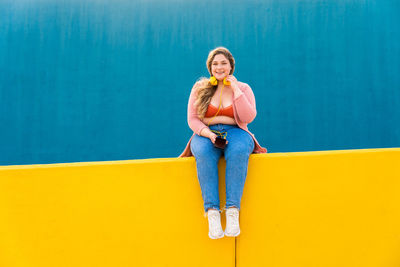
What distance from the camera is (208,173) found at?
3.80 feet

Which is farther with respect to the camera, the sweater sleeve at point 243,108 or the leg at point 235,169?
the sweater sleeve at point 243,108

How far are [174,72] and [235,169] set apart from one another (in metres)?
2.19

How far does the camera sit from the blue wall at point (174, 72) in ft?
9.97

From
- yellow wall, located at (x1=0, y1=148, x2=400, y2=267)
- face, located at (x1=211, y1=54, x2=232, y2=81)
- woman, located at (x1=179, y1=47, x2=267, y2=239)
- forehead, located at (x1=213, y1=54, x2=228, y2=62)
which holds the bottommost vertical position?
yellow wall, located at (x1=0, y1=148, x2=400, y2=267)

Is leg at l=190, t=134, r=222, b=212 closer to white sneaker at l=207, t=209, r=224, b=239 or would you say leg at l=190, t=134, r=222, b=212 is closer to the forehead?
white sneaker at l=207, t=209, r=224, b=239

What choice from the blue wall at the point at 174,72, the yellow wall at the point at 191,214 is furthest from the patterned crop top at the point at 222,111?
the blue wall at the point at 174,72

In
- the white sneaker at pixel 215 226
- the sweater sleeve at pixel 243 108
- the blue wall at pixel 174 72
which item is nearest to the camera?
the white sneaker at pixel 215 226

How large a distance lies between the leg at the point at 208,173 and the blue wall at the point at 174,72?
1.86 meters

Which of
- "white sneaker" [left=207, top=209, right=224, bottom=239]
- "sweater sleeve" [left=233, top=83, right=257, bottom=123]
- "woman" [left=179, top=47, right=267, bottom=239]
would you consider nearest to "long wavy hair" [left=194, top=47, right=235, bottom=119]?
"woman" [left=179, top=47, right=267, bottom=239]

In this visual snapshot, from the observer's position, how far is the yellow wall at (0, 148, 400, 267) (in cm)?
118

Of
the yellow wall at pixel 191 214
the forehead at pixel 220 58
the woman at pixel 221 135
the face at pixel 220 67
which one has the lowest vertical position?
the yellow wall at pixel 191 214

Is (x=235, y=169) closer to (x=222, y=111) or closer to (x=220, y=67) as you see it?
(x=222, y=111)

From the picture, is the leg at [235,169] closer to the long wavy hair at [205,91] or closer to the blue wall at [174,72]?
the long wavy hair at [205,91]

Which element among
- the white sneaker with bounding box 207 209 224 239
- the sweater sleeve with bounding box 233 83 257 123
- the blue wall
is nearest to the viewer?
the white sneaker with bounding box 207 209 224 239
